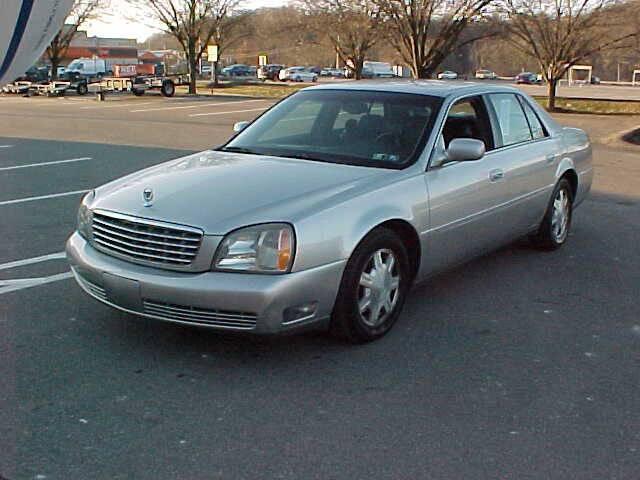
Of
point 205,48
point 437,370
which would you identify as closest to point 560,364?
point 437,370

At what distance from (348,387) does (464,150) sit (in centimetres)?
183

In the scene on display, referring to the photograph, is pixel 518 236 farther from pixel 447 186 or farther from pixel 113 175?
pixel 113 175

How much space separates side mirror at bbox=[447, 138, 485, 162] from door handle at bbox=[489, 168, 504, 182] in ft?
1.71

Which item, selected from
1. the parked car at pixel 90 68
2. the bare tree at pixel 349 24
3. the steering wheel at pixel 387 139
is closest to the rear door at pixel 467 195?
the steering wheel at pixel 387 139

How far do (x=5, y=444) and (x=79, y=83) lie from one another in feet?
116

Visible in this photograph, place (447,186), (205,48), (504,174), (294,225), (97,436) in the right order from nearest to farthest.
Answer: (97,436) → (294,225) → (447,186) → (504,174) → (205,48)

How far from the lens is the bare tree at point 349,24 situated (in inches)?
1200

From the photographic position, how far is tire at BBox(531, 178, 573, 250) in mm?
6566

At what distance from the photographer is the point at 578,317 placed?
5.08m

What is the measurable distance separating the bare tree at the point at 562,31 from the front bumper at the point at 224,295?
23692mm

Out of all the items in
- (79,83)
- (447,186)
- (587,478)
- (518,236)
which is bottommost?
(587,478)

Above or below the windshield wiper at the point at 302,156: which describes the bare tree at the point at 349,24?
above

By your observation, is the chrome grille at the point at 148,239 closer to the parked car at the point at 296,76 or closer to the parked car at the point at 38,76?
the parked car at the point at 38,76

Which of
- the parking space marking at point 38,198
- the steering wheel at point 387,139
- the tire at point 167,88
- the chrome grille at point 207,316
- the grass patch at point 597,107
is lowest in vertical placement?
the chrome grille at point 207,316
